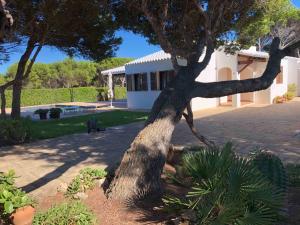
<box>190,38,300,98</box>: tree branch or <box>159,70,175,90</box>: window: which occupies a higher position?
<box>159,70,175,90</box>: window

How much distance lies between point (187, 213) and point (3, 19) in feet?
9.53

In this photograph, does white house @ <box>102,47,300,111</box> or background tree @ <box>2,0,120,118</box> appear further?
white house @ <box>102,47,300,111</box>

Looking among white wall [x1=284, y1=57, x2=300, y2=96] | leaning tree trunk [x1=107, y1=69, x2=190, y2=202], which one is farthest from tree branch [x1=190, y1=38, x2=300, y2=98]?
white wall [x1=284, y1=57, x2=300, y2=96]

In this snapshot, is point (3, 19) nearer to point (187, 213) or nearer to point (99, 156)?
point (187, 213)

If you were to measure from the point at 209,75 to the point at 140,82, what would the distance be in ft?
16.8

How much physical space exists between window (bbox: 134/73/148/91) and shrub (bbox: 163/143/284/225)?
66.3ft

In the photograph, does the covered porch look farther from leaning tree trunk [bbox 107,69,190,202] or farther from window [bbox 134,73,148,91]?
leaning tree trunk [bbox 107,69,190,202]

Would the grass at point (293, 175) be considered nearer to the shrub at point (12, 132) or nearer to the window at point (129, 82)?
the shrub at point (12, 132)

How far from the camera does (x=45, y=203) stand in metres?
5.64

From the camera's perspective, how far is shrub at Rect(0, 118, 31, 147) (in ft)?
38.8

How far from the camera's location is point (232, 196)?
3939 millimetres

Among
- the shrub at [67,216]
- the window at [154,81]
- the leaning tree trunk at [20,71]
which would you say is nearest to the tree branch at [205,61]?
the shrub at [67,216]

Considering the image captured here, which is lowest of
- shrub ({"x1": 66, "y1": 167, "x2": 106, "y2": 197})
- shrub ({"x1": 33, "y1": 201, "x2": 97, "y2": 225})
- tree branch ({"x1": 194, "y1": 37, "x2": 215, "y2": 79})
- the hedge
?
shrub ({"x1": 33, "y1": 201, "x2": 97, "y2": 225})

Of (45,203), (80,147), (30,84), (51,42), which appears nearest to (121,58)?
(30,84)
